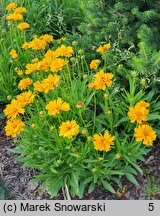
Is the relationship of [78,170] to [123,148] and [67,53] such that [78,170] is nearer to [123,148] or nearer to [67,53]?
A: [123,148]

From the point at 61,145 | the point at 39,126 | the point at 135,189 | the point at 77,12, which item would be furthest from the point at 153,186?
the point at 77,12

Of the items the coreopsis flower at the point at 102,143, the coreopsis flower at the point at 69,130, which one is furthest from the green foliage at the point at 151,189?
the coreopsis flower at the point at 69,130

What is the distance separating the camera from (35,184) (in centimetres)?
279

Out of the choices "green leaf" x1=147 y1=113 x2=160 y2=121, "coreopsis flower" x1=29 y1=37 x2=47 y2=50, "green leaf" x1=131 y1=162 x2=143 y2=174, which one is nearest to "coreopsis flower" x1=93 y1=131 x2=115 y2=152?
"green leaf" x1=131 y1=162 x2=143 y2=174

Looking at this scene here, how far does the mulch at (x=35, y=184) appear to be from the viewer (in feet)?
8.68

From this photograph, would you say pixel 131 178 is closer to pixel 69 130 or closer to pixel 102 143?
→ pixel 102 143

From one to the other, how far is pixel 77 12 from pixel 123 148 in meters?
1.87

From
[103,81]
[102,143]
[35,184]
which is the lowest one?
[35,184]

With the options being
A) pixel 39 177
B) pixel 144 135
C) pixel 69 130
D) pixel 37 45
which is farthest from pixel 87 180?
pixel 37 45

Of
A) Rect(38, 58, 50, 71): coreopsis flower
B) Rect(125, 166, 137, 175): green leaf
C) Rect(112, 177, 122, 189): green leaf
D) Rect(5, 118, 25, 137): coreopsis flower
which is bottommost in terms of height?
Rect(112, 177, 122, 189): green leaf

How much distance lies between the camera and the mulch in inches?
104

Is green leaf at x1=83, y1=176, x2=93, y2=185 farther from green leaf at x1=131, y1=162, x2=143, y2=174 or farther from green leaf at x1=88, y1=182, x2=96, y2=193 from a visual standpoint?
green leaf at x1=131, y1=162, x2=143, y2=174

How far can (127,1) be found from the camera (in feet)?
9.82

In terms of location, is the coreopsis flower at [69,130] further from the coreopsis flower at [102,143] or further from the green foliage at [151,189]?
the green foliage at [151,189]
